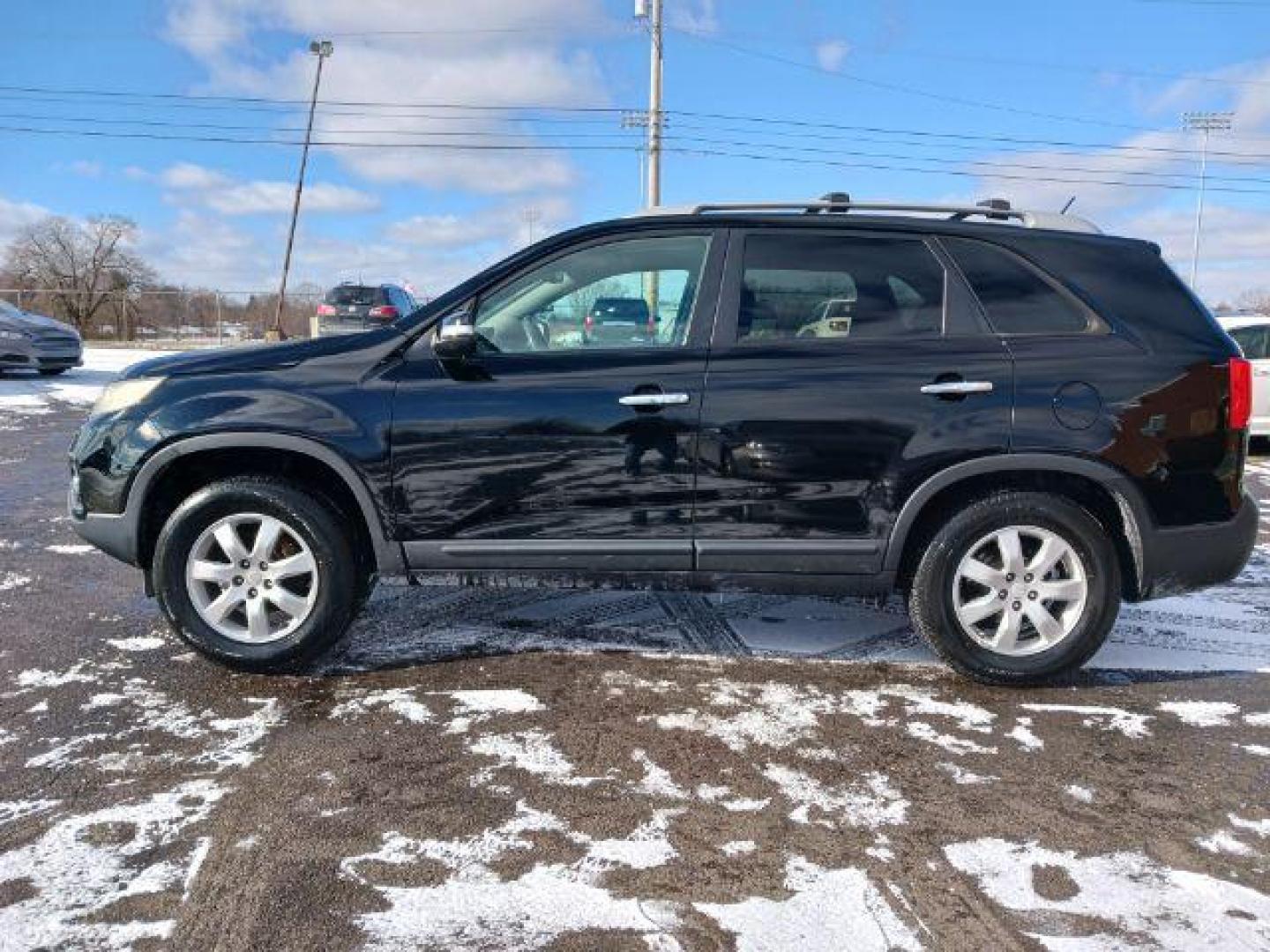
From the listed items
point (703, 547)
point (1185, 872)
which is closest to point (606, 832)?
point (703, 547)

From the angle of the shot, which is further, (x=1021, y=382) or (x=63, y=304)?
(x=63, y=304)

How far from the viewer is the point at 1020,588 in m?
3.64

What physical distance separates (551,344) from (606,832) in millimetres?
1924

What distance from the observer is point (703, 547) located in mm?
3625

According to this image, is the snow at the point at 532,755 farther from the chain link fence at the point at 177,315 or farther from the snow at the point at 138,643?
the chain link fence at the point at 177,315

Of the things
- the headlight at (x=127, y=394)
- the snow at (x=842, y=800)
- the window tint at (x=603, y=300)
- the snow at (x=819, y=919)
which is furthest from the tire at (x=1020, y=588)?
the headlight at (x=127, y=394)

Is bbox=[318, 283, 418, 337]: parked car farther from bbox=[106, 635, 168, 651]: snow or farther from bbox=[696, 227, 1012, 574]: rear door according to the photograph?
bbox=[696, 227, 1012, 574]: rear door

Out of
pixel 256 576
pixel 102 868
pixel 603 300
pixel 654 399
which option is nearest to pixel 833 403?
pixel 654 399

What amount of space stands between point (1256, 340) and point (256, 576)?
11.0 metres

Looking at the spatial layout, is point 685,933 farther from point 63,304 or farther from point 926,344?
point 63,304

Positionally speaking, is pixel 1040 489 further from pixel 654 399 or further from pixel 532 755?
pixel 532 755

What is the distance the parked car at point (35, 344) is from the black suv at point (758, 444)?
1430cm

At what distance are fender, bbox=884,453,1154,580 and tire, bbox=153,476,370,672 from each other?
7.42 ft

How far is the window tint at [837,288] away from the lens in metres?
3.67
